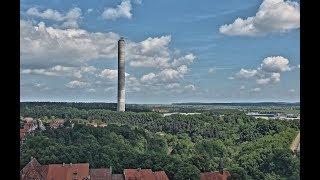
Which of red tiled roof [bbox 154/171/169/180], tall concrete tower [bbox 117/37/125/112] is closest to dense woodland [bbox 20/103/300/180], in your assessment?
red tiled roof [bbox 154/171/169/180]

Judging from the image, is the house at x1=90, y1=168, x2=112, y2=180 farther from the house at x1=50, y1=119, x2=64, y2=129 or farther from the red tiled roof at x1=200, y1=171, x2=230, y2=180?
the red tiled roof at x1=200, y1=171, x2=230, y2=180

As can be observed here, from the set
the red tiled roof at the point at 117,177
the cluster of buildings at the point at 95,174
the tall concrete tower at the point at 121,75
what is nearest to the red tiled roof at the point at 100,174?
the cluster of buildings at the point at 95,174

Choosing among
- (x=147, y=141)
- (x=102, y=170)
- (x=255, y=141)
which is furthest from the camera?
(x=147, y=141)

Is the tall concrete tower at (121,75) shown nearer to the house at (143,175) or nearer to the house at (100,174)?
the house at (143,175)

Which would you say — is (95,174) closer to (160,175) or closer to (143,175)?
(143,175)

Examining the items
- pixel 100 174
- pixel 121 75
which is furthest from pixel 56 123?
→ pixel 121 75

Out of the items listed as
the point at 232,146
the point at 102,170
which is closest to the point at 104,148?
the point at 102,170
